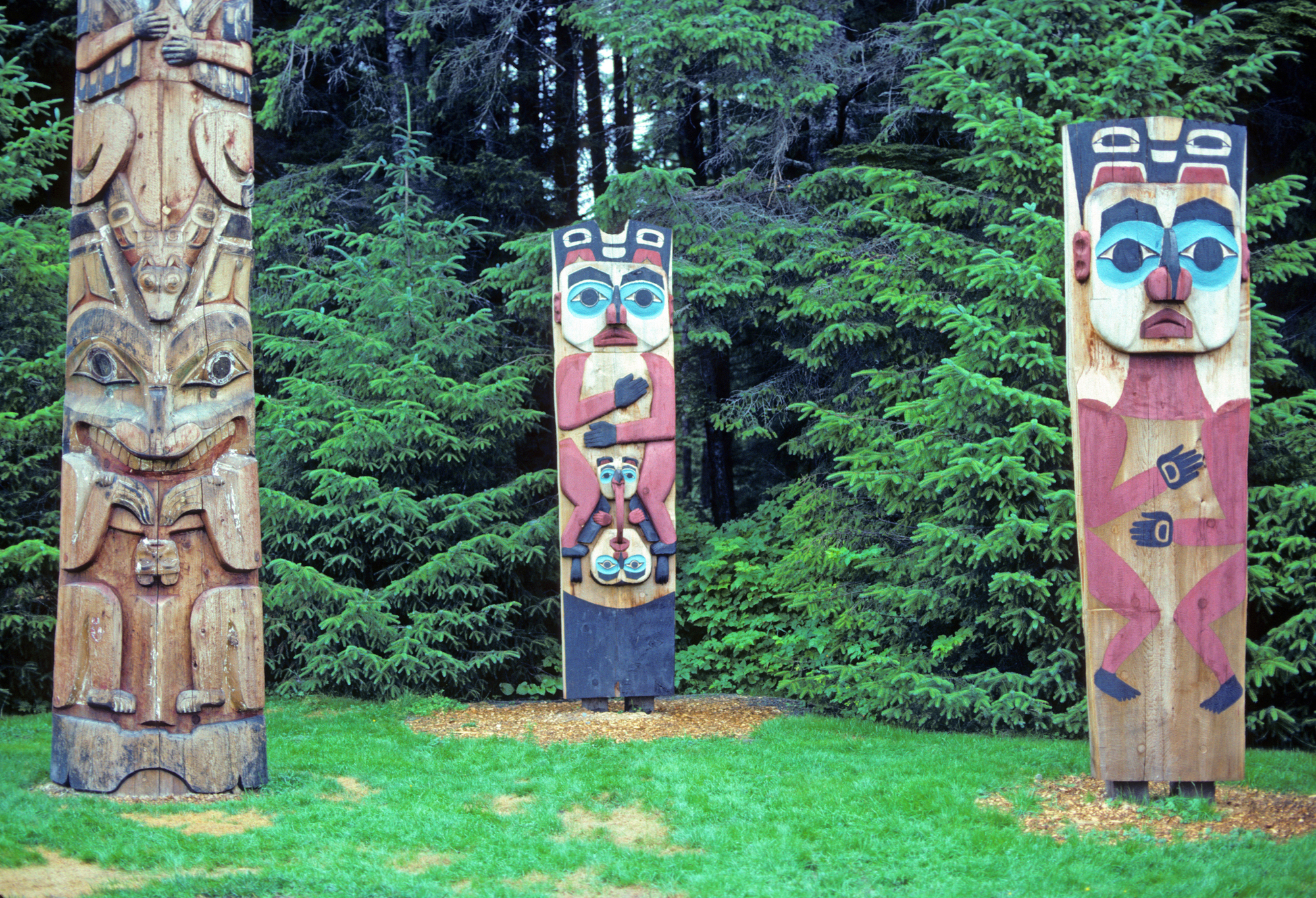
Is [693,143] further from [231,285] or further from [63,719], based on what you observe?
[63,719]

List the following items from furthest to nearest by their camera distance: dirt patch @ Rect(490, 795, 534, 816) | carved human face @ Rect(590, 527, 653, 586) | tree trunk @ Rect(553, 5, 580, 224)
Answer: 1. tree trunk @ Rect(553, 5, 580, 224)
2. carved human face @ Rect(590, 527, 653, 586)
3. dirt patch @ Rect(490, 795, 534, 816)

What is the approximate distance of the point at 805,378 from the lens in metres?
13.1

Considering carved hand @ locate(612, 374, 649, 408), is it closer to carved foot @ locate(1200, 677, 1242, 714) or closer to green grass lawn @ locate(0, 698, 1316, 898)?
green grass lawn @ locate(0, 698, 1316, 898)

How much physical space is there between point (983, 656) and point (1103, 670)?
11.8ft

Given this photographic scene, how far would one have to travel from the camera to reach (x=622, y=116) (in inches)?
698

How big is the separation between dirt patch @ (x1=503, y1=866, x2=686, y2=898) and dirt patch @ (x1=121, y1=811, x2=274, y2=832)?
5.26 ft

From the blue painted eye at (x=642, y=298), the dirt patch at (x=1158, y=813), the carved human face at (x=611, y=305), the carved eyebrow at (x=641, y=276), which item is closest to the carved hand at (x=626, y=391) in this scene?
the carved human face at (x=611, y=305)

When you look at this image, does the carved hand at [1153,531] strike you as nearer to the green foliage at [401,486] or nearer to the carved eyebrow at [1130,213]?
the carved eyebrow at [1130,213]

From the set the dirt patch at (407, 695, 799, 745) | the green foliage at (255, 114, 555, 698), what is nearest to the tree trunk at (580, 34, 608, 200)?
the green foliage at (255, 114, 555, 698)

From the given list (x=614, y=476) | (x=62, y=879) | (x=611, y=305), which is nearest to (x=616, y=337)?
(x=611, y=305)

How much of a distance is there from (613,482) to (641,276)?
1.85 metres

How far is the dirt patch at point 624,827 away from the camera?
244 inches

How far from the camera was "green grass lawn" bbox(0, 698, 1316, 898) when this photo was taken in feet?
17.8

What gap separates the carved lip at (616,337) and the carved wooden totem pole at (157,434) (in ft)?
11.4
